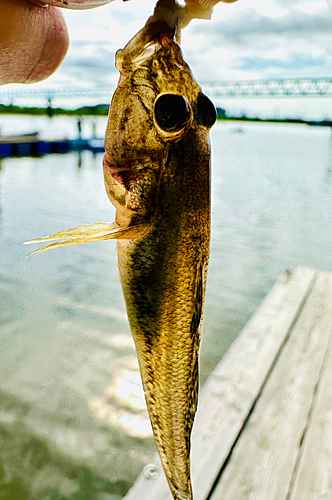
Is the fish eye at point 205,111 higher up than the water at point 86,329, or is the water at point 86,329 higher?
the fish eye at point 205,111

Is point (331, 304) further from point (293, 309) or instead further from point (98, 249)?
point (98, 249)

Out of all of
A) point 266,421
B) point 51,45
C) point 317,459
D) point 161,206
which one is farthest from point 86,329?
point 161,206

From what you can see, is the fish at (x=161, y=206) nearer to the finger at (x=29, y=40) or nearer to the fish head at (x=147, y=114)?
the fish head at (x=147, y=114)

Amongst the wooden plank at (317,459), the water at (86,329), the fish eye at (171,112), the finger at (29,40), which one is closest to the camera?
the fish eye at (171,112)

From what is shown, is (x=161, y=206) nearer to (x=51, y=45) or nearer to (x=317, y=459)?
(x=51, y=45)

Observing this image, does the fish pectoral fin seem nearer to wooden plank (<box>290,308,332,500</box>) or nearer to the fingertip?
the fingertip

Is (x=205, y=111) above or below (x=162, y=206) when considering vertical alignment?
above

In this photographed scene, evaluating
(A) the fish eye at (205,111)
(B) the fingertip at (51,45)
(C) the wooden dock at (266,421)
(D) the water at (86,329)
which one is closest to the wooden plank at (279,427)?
(C) the wooden dock at (266,421)

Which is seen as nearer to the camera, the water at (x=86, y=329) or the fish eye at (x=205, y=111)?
the fish eye at (x=205, y=111)
